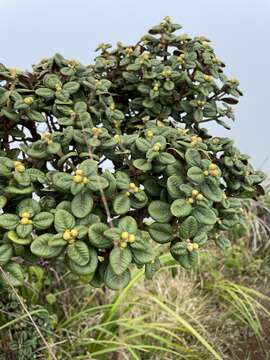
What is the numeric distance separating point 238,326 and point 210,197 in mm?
1724

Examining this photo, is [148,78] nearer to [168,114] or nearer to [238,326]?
[168,114]

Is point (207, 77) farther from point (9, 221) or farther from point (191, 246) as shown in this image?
point (9, 221)

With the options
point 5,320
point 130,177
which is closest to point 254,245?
point 5,320

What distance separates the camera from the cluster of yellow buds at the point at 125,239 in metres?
0.92

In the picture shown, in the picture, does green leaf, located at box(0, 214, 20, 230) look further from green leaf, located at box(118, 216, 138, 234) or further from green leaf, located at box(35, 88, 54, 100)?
green leaf, located at box(35, 88, 54, 100)

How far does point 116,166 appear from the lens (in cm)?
114

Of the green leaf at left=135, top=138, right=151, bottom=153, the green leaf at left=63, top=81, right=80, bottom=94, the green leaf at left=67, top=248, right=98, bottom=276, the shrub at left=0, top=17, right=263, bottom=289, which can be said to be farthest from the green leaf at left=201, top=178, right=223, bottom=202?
the green leaf at left=63, top=81, right=80, bottom=94

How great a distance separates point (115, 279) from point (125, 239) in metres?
0.07

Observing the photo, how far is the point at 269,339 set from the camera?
2.56 metres

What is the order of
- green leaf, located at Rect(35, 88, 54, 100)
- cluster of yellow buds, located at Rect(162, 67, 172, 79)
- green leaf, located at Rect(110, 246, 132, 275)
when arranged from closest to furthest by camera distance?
green leaf, located at Rect(110, 246, 132, 275) → green leaf, located at Rect(35, 88, 54, 100) → cluster of yellow buds, located at Rect(162, 67, 172, 79)

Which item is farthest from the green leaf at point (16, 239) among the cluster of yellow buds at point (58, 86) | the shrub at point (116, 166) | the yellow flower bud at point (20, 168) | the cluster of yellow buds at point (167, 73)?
the cluster of yellow buds at point (167, 73)

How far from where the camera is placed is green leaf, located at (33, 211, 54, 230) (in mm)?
953

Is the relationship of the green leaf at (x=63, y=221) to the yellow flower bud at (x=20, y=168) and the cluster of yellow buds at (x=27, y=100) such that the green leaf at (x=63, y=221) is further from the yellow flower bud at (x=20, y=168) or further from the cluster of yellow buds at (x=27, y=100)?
the cluster of yellow buds at (x=27, y=100)

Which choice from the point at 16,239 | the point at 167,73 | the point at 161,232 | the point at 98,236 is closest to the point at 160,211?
the point at 161,232
